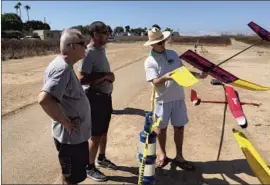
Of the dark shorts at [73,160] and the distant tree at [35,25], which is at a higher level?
the dark shorts at [73,160]

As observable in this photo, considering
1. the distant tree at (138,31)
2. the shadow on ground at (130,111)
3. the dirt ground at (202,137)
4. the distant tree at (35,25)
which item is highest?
the dirt ground at (202,137)

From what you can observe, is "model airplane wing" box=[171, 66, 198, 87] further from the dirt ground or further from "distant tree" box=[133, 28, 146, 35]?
"distant tree" box=[133, 28, 146, 35]

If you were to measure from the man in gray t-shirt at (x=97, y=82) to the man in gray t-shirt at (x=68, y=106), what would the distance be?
850 millimetres

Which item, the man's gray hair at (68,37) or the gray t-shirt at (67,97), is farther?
the man's gray hair at (68,37)

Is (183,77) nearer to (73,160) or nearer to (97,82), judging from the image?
(97,82)

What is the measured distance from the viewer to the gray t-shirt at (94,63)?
14.3ft

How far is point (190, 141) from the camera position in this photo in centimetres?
625

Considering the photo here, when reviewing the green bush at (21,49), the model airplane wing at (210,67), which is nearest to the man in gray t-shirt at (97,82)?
the model airplane wing at (210,67)

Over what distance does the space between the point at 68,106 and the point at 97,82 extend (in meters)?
1.03

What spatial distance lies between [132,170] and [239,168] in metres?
1.45

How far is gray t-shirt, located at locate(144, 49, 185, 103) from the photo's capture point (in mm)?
4609

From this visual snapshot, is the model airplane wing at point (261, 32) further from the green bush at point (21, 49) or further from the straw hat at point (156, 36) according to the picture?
the green bush at point (21, 49)

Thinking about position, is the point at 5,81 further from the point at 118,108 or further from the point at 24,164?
the point at 24,164

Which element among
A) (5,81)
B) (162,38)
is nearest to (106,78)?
(162,38)
